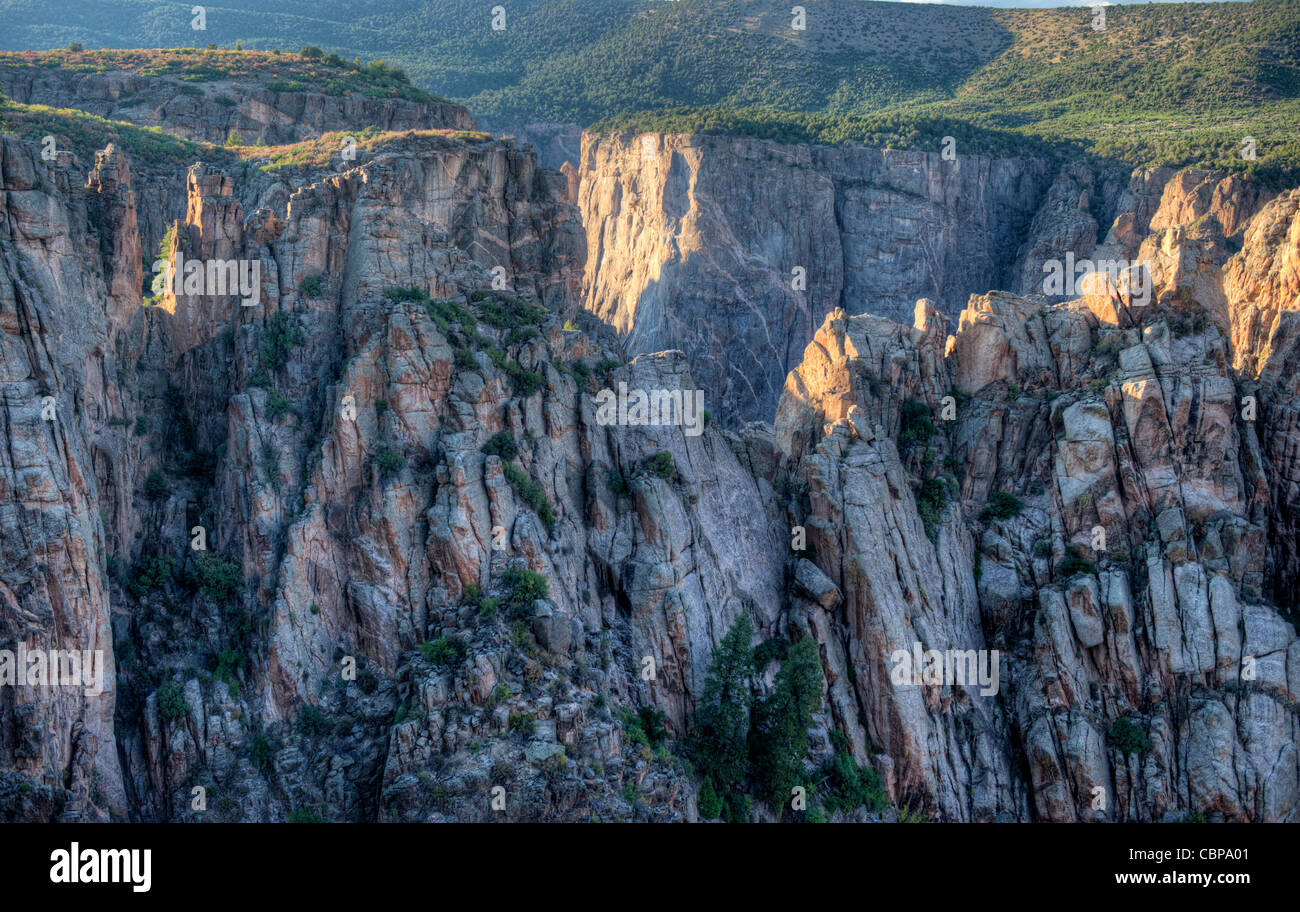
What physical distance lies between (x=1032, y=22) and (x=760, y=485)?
94942 mm

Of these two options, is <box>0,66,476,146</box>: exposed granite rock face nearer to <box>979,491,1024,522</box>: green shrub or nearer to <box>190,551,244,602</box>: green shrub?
<box>190,551,244,602</box>: green shrub

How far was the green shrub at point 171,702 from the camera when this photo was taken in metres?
40.8

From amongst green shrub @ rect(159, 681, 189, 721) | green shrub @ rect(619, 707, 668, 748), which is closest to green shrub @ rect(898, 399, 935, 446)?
green shrub @ rect(619, 707, 668, 748)

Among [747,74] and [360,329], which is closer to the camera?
[360,329]

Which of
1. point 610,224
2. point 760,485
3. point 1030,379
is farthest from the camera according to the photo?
point 610,224

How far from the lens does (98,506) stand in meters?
A: 42.1

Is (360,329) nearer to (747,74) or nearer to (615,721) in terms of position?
(615,721)

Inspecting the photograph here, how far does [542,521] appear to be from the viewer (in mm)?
47344

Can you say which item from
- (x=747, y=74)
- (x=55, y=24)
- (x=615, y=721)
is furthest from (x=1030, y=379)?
(x=55, y=24)

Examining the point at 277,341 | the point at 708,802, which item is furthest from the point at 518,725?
the point at 277,341

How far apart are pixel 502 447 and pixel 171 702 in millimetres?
14838

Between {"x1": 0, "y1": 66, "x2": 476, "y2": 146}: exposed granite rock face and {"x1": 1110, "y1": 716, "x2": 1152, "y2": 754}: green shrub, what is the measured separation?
49716 millimetres

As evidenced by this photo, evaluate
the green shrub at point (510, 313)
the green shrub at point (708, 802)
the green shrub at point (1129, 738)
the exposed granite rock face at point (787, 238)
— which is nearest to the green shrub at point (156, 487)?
the green shrub at point (510, 313)

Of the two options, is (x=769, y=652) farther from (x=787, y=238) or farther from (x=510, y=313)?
(x=787, y=238)
